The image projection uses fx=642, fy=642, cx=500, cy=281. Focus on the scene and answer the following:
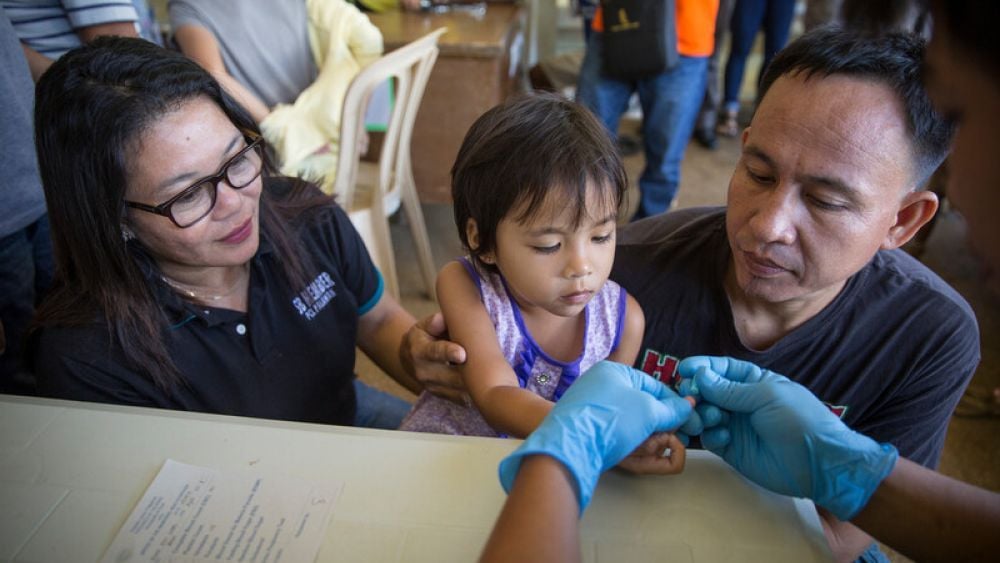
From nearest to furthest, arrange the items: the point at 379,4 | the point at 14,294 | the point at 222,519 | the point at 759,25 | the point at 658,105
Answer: the point at 222,519 → the point at 14,294 → the point at 658,105 → the point at 379,4 → the point at 759,25

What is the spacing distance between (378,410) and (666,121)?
194 cm

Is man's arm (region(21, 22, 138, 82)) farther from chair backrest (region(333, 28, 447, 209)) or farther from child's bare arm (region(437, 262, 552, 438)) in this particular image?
child's bare arm (region(437, 262, 552, 438))

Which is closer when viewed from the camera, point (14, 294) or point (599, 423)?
point (599, 423)

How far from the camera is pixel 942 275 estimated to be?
2.75 metres

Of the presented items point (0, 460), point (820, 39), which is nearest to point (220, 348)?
point (0, 460)

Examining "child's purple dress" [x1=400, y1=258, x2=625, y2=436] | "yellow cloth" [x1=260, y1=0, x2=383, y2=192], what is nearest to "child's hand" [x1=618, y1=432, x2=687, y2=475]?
"child's purple dress" [x1=400, y1=258, x2=625, y2=436]

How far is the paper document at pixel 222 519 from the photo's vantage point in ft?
2.03

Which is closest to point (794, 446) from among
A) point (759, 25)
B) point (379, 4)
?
point (379, 4)

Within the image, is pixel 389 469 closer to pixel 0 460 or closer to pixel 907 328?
pixel 0 460

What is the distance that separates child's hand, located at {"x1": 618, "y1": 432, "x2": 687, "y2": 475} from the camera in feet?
2.30

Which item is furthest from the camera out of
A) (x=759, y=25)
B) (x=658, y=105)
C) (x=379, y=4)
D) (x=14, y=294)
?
(x=759, y=25)

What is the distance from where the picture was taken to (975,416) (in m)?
2.08

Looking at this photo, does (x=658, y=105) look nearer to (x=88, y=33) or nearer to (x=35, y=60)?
(x=88, y=33)

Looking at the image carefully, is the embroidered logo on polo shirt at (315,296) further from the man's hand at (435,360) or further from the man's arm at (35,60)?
the man's arm at (35,60)
